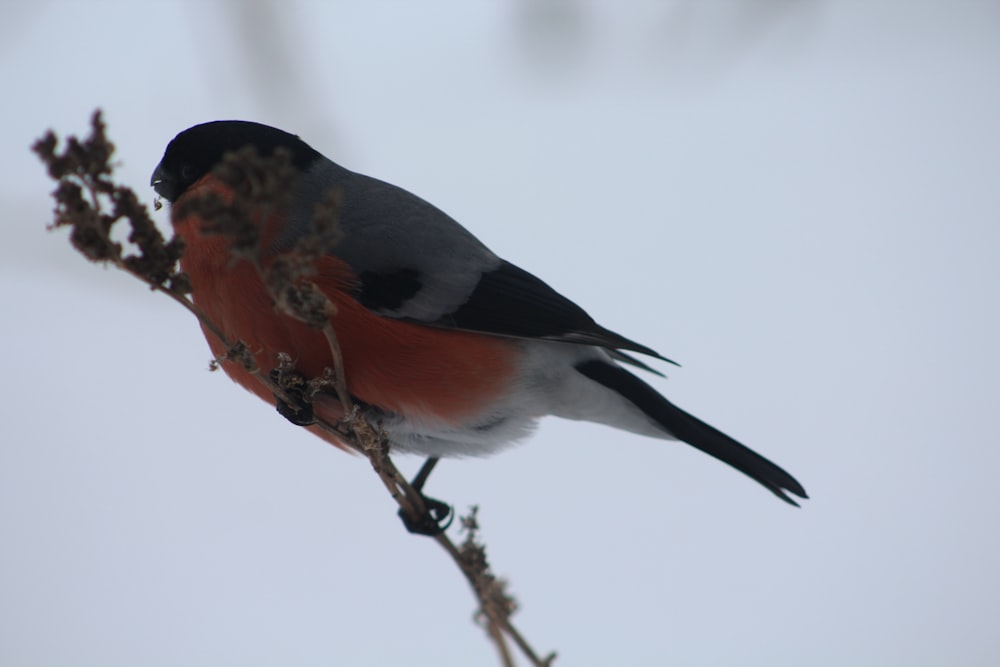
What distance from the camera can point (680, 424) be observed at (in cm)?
265

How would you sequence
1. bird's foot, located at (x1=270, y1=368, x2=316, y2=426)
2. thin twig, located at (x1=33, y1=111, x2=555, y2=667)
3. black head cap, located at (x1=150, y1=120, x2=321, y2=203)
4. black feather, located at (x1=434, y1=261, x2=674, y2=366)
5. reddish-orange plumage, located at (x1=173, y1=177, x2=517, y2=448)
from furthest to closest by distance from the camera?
black head cap, located at (x1=150, y1=120, x2=321, y2=203), black feather, located at (x1=434, y1=261, x2=674, y2=366), reddish-orange plumage, located at (x1=173, y1=177, x2=517, y2=448), bird's foot, located at (x1=270, y1=368, x2=316, y2=426), thin twig, located at (x1=33, y1=111, x2=555, y2=667)

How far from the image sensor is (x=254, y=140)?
253 centimetres

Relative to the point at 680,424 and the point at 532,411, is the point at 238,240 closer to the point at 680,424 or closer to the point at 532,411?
the point at 532,411

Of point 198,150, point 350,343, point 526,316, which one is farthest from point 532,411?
point 198,150

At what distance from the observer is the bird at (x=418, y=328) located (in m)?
2.19

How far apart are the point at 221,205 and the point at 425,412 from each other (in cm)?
117

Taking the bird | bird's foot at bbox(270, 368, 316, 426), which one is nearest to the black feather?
the bird

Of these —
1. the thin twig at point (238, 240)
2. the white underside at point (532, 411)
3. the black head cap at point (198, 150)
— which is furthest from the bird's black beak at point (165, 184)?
the thin twig at point (238, 240)

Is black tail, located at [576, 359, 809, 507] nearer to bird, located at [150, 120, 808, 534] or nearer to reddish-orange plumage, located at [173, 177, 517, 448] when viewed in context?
bird, located at [150, 120, 808, 534]

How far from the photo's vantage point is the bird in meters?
2.19

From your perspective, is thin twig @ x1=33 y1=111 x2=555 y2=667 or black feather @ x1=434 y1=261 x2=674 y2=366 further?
black feather @ x1=434 y1=261 x2=674 y2=366

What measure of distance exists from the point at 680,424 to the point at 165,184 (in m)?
1.52

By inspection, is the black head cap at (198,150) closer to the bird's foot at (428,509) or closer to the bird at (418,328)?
the bird at (418,328)

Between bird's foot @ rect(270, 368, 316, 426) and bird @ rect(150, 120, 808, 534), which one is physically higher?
bird @ rect(150, 120, 808, 534)
